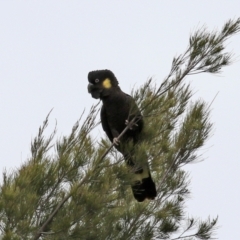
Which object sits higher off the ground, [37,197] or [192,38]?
[192,38]

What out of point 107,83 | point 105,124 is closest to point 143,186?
point 105,124

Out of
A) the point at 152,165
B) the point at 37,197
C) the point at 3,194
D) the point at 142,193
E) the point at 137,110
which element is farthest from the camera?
the point at 142,193

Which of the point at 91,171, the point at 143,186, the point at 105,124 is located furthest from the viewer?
the point at 105,124

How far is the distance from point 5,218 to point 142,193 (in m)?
1.27

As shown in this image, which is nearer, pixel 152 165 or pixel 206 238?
pixel 152 165

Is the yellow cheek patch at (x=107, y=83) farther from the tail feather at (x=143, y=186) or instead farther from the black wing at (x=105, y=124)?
the tail feather at (x=143, y=186)

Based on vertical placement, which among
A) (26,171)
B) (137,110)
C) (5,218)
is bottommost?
(5,218)

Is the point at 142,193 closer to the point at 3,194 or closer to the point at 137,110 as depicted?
the point at 137,110

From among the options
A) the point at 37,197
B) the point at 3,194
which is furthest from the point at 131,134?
the point at 3,194

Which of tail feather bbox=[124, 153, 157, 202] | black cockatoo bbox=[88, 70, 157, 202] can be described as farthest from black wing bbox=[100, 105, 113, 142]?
tail feather bbox=[124, 153, 157, 202]

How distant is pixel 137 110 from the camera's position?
3260mm

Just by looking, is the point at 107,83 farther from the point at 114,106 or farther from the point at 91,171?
the point at 91,171

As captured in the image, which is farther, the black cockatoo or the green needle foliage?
the black cockatoo

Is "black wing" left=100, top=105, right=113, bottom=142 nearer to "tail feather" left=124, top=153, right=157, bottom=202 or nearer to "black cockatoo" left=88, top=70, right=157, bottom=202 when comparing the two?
"black cockatoo" left=88, top=70, right=157, bottom=202
